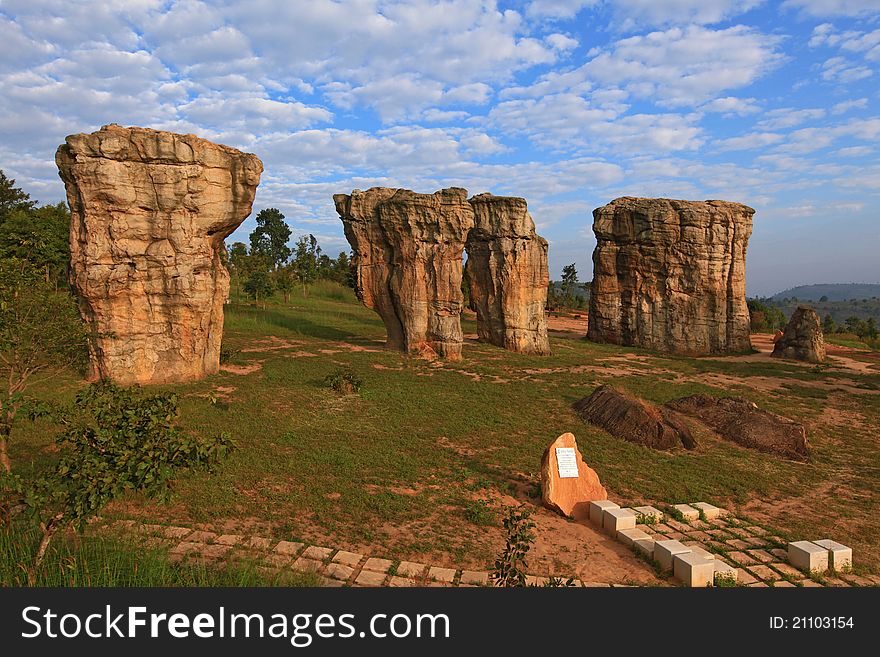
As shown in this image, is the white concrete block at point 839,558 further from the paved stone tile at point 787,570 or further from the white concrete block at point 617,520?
the white concrete block at point 617,520

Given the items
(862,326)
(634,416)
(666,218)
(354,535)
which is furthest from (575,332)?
(354,535)

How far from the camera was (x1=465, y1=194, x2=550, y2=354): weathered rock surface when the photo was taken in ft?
92.1

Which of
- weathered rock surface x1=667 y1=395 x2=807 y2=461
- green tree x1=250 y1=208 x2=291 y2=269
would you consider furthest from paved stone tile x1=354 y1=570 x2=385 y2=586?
green tree x1=250 y1=208 x2=291 y2=269

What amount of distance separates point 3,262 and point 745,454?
17.0 metres

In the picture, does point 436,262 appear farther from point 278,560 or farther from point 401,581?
point 401,581

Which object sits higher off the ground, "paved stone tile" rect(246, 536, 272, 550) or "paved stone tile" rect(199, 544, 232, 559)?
"paved stone tile" rect(199, 544, 232, 559)

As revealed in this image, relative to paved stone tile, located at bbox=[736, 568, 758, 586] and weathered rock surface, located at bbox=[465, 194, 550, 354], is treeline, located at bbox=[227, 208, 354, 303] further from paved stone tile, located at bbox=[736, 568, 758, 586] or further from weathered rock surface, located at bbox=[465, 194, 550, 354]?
paved stone tile, located at bbox=[736, 568, 758, 586]

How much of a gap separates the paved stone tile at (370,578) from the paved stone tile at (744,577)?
506 centimetres

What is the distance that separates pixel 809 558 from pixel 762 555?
66 centimetres

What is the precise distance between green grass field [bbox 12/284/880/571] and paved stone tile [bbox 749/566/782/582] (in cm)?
172

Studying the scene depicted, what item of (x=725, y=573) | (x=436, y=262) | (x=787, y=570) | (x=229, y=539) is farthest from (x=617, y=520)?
(x=436, y=262)

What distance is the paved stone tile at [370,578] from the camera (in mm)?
6927
